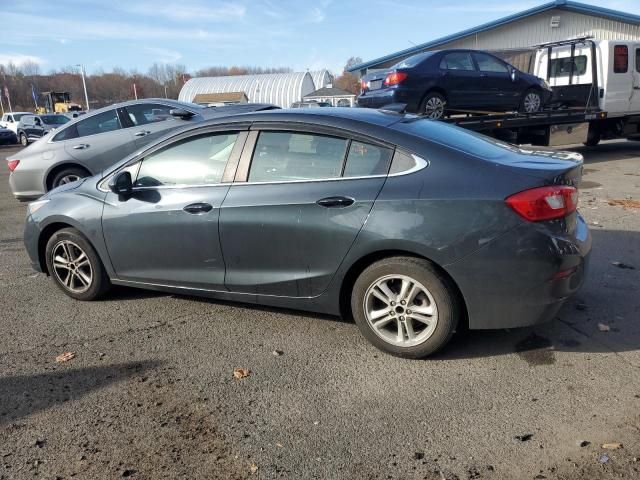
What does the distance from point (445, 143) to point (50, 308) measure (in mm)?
3586

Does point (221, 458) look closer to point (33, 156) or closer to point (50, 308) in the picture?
point (50, 308)

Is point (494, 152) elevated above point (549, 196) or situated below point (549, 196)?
above

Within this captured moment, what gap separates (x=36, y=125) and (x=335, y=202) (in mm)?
30621

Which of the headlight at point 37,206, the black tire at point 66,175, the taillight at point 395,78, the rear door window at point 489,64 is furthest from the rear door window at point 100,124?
the rear door window at point 489,64

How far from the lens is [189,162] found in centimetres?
414

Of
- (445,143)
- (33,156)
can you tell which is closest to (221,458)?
(445,143)

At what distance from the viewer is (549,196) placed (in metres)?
3.17

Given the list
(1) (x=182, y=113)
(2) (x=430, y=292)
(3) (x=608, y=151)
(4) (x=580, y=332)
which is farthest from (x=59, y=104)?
(4) (x=580, y=332)

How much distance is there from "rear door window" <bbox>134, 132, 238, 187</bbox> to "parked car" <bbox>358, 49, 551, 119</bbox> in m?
6.64

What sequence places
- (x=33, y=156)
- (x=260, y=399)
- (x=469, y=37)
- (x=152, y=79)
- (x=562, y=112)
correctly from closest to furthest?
(x=260, y=399)
(x=33, y=156)
(x=562, y=112)
(x=469, y=37)
(x=152, y=79)

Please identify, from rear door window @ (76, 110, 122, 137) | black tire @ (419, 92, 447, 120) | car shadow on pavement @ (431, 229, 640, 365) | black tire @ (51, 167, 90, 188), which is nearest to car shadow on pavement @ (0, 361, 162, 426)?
car shadow on pavement @ (431, 229, 640, 365)

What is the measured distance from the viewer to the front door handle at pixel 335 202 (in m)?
3.46

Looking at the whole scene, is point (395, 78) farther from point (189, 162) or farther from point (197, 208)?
point (197, 208)

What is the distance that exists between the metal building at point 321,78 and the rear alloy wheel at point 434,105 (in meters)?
58.0
